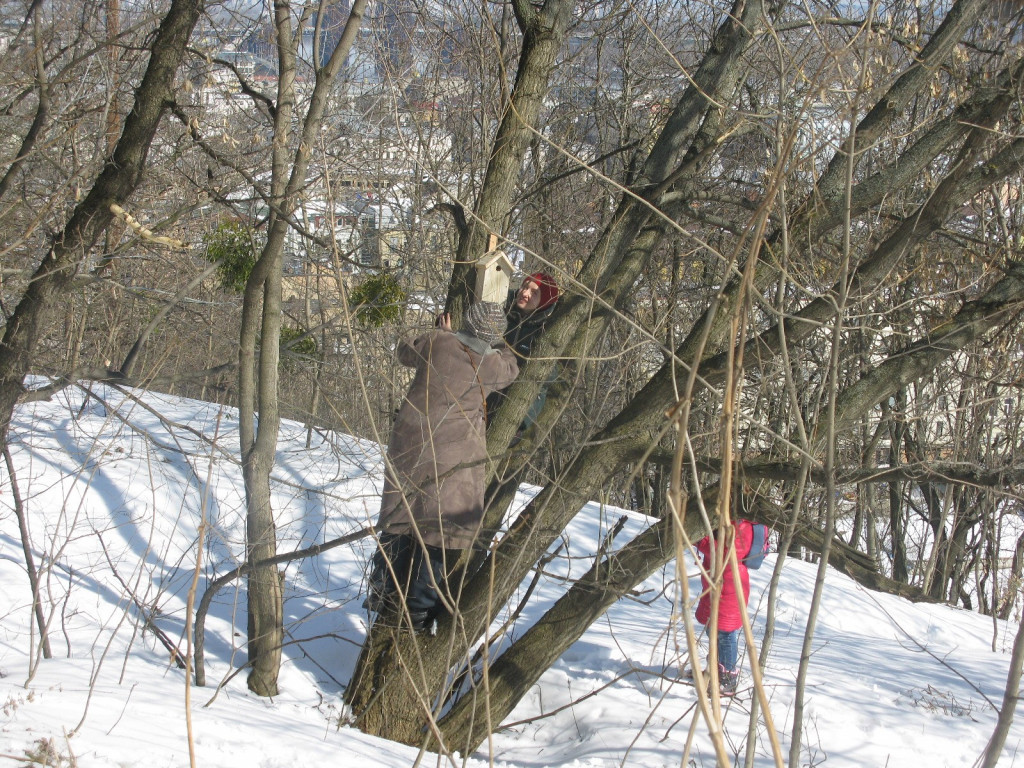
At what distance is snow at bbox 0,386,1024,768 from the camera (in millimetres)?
3123

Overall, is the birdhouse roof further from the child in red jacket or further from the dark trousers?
the child in red jacket

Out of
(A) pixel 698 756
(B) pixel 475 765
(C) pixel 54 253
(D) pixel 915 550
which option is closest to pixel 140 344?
(C) pixel 54 253

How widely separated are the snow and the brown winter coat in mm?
261

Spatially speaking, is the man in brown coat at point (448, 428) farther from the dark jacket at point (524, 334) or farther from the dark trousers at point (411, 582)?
the dark jacket at point (524, 334)

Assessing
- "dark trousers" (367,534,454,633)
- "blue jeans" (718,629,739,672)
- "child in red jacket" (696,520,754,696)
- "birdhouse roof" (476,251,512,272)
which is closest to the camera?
"birdhouse roof" (476,251,512,272)

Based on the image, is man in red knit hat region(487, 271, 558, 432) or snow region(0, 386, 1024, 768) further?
man in red knit hat region(487, 271, 558, 432)

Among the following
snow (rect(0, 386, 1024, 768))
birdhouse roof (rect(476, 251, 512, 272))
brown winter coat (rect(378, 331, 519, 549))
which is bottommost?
snow (rect(0, 386, 1024, 768))

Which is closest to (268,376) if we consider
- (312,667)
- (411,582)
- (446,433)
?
(446,433)

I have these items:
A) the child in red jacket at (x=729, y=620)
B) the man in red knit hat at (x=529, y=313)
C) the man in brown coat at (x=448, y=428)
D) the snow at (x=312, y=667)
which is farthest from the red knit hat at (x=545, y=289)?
the child in red jacket at (x=729, y=620)

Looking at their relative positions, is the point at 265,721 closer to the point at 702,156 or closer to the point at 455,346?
the point at 455,346

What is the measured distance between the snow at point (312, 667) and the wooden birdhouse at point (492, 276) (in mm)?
939

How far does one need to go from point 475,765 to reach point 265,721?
107 centimetres

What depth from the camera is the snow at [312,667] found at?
312 centimetres

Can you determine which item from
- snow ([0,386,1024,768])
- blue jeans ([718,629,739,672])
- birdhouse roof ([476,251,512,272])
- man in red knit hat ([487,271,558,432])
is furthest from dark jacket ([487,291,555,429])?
blue jeans ([718,629,739,672])
